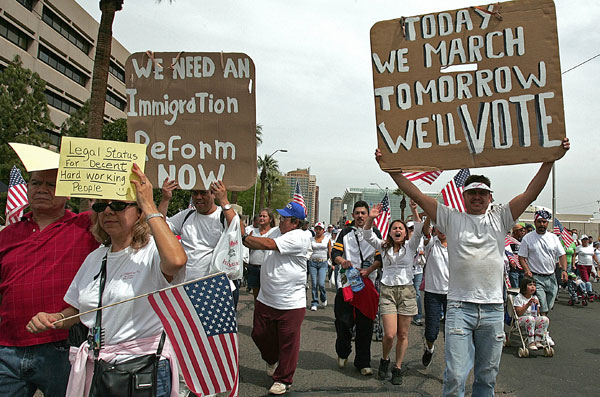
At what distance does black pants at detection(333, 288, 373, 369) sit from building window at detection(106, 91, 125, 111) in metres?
51.2

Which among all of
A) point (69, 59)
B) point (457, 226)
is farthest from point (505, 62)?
point (69, 59)

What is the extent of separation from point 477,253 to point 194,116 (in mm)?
2581

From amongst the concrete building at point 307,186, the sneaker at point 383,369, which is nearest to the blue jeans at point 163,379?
the sneaker at point 383,369

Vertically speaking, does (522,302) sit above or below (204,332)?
below

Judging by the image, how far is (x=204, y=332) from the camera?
8.29ft

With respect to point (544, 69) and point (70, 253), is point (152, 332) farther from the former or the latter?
point (544, 69)

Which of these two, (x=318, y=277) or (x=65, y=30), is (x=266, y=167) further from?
(x=318, y=277)

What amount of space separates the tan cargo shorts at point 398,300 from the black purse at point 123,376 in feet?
12.4

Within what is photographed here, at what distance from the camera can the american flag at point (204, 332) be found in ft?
8.01

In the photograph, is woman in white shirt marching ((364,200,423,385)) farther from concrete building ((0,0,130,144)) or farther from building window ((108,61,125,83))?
building window ((108,61,125,83))

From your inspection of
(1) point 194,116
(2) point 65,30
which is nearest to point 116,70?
(2) point 65,30

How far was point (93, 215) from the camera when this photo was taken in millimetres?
2838

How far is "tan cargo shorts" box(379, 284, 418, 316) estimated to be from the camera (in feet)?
18.3

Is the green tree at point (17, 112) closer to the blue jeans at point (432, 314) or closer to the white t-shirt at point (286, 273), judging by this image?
the white t-shirt at point (286, 273)
